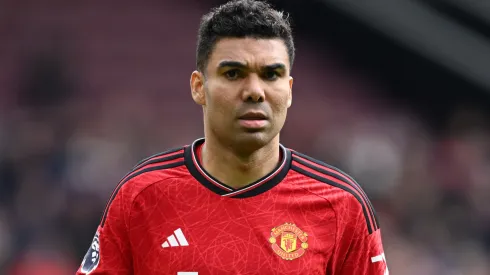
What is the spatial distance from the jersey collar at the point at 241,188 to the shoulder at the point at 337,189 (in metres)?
0.07

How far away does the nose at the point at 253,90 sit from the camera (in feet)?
10.4

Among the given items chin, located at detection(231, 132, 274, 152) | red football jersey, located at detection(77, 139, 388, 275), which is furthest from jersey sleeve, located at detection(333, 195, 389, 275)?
chin, located at detection(231, 132, 274, 152)

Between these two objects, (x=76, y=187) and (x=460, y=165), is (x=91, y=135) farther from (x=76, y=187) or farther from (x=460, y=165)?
(x=460, y=165)

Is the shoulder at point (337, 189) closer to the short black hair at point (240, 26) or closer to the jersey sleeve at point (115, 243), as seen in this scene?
the short black hair at point (240, 26)

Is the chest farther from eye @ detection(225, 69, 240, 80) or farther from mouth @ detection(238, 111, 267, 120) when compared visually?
eye @ detection(225, 69, 240, 80)

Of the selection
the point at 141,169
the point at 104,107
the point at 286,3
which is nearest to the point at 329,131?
the point at 286,3

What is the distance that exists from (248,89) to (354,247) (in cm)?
75

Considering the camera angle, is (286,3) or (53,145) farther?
(286,3)

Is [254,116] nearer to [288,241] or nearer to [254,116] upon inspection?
[254,116]

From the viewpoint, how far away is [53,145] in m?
8.94

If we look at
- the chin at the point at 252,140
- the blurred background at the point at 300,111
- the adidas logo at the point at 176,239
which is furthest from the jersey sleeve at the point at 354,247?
the blurred background at the point at 300,111

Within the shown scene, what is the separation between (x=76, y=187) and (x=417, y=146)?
3.62 metres

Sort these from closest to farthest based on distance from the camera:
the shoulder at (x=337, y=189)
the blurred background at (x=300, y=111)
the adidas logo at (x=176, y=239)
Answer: the adidas logo at (x=176, y=239) → the shoulder at (x=337, y=189) → the blurred background at (x=300, y=111)

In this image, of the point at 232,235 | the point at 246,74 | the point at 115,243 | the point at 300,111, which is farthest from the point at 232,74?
the point at 300,111
